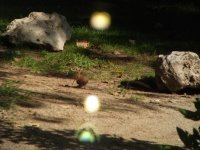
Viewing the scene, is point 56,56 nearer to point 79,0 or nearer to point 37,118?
point 37,118

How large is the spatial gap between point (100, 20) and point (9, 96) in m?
7.99

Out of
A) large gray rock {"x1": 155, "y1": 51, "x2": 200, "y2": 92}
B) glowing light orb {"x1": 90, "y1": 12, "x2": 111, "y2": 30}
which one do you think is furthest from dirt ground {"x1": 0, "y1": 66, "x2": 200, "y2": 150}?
glowing light orb {"x1": 90, "y1": 12, "x2": 111, "y2": 30}

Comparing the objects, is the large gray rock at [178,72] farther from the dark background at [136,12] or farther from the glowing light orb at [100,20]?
the glowing light orb at [100,20]

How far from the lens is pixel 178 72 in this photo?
9.79 meters

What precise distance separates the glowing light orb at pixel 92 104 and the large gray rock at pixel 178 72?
1602 mm

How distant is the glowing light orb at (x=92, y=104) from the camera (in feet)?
26.4

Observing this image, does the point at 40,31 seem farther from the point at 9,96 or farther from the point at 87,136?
the point at 87,136

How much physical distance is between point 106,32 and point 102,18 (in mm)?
1753

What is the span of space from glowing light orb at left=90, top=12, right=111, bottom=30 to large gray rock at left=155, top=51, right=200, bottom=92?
200 inches

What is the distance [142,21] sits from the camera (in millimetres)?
16000

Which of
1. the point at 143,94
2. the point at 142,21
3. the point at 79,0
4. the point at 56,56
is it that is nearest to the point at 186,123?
the point at 143,94

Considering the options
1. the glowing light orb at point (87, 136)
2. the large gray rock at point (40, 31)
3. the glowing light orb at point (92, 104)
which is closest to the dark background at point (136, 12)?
the large gray rock at point (40, 31)

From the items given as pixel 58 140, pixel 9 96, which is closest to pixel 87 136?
pixel 58 140

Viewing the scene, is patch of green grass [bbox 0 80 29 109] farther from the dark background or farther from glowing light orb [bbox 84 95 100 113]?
the dark background
